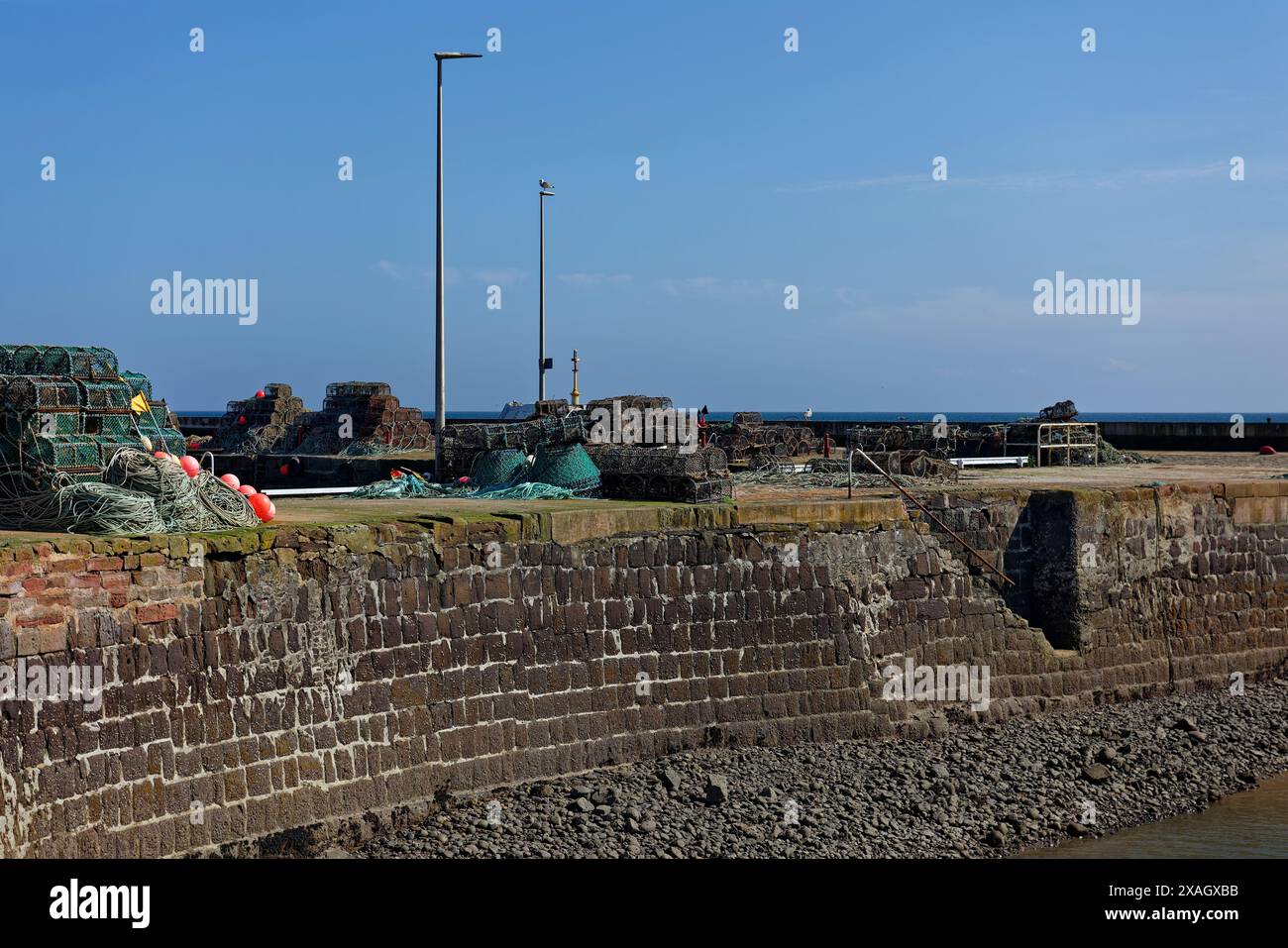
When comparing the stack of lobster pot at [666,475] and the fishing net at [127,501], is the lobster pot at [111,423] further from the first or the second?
the stack of lobster pot at [666,475]

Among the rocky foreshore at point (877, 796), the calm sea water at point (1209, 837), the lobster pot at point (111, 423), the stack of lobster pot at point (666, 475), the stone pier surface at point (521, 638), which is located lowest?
the calm sea water at point (1209, 837)

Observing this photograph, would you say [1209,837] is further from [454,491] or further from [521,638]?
[454,491]

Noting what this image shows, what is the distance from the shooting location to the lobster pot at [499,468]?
659 inches

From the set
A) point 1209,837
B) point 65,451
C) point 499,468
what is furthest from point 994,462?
point 65,451

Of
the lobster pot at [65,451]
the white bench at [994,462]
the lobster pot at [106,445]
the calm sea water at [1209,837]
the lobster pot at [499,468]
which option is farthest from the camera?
the white bench at [994,462]

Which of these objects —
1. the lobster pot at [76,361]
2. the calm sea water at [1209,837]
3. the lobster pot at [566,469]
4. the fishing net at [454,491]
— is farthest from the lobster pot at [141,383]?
the calm sea water at [1209,837]

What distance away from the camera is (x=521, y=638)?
12.0 m

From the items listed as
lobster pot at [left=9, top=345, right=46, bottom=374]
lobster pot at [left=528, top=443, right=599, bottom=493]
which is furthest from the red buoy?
lobster pot at [left=528, top=443, right=599, bottom=493]

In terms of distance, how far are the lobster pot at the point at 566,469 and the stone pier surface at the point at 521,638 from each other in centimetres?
173

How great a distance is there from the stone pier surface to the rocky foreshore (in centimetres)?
32

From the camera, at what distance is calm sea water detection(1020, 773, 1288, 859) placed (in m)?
12.2

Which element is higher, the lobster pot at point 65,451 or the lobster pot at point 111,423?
the lobster pot at point 111,423

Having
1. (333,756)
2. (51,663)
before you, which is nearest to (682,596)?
(333,756)

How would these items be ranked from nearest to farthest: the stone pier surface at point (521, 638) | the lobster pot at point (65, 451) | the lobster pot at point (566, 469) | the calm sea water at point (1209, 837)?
the stone pier surface at point (521, 638), the lobster pot at point (65, 451), the calm sea water at point (1209, 837), the lobster pot at point (566, 469)
